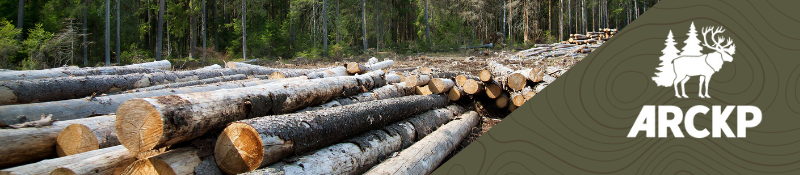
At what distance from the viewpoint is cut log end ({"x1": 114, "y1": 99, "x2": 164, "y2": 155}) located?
248cm

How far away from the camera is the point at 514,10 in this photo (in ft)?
100

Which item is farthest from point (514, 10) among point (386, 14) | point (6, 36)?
point (6, 36)

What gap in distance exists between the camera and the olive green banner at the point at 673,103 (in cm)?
296

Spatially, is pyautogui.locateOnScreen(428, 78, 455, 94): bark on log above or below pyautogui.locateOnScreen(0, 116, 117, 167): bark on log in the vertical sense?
above

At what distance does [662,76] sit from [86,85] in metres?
7.38

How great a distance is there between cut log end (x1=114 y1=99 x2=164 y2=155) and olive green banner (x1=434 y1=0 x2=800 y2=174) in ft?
7.04

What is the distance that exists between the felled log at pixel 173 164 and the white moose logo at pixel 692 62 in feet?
11.5

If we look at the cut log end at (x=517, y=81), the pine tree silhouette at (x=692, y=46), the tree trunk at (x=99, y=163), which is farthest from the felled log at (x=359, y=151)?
the pine tree silhouette at (x=692, y=46)

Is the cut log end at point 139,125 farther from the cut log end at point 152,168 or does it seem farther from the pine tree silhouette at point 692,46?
the pine tree silhouette at point 692,46

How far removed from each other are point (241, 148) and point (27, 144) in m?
2.05

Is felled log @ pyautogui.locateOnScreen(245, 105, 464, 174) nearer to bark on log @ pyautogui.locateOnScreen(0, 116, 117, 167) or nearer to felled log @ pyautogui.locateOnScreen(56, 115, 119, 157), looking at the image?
felled log @ pyautogui.locateOnScreen(56, 115, 119, 157)

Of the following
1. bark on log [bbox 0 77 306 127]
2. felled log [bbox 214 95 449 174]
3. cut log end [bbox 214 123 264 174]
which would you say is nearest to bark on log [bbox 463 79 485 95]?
felled log [bbox 214 95 449 174]

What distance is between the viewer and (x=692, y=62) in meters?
3.16

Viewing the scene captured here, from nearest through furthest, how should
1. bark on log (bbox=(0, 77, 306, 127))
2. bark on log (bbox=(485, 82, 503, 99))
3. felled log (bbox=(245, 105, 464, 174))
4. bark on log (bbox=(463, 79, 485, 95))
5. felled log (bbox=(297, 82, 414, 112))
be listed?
felled log (bbox=(245, 105, 464, 174)) → bark on log (bbox=(0, 77, 306, 127)) → felled log (bbox=(297, 82, 414, 112)) → bark on log (bbox=(463, 79, 485, 95)) → bark on log (bbox=(485, 82, 503, 99))
